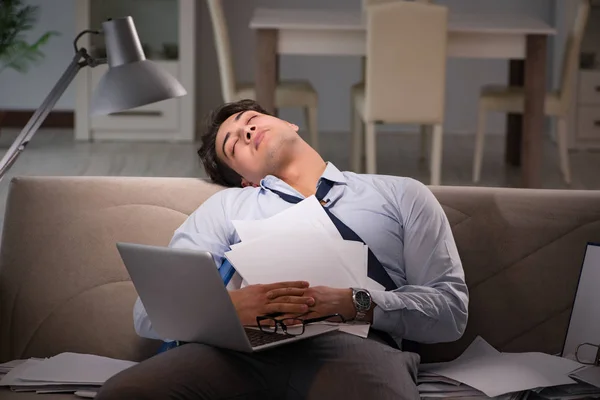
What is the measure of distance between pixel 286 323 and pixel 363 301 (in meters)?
0.16

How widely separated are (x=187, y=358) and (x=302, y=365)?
207 mm

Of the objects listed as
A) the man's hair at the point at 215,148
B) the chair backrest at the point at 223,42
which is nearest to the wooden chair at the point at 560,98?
the chair backrest at the point at 223,42

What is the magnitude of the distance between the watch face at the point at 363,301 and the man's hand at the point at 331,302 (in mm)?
12

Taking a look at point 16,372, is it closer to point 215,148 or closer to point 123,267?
point 123,267

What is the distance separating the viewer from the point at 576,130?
21.5 feet

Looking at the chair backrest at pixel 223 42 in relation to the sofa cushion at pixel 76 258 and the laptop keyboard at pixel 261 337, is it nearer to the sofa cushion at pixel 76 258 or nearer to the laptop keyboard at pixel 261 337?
the sofa cushion at pixel 76 258

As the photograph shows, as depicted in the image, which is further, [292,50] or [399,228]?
[292,50]

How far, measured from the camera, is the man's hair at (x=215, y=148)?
2.34m

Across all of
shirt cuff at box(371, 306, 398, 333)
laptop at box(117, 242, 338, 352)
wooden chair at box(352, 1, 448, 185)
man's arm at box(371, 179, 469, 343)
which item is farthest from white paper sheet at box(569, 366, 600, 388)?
wooden chair at box(352, 1, 448, 185)

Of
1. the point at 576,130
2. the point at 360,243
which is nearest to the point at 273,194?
the point at 360,243

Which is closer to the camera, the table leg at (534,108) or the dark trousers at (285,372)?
the dark trousers at (285,372)

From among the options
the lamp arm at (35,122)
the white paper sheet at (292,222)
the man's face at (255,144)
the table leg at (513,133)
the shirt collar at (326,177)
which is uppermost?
the lamp arm at (35,122)

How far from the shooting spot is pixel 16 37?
6703 millimetres

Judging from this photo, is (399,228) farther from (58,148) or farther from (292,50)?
(58,148)
